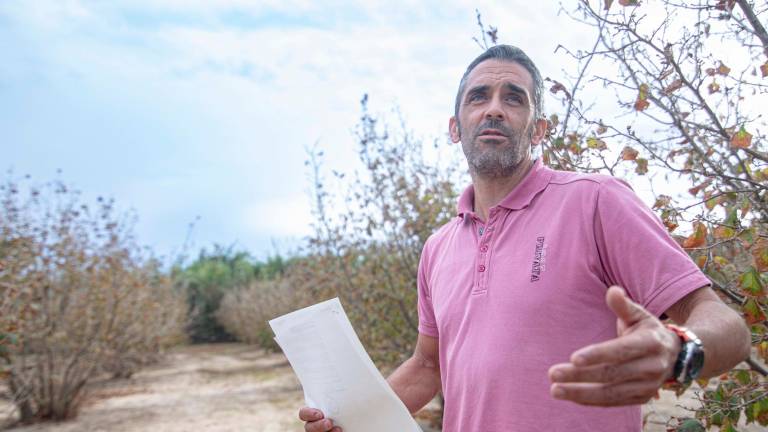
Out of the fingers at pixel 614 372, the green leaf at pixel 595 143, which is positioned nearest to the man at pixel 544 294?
the fingers at pixel 614 372

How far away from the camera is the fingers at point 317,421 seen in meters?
1.80

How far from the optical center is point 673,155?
2840mm

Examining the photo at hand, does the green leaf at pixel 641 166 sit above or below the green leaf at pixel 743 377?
above

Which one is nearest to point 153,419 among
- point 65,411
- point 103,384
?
point 65,411

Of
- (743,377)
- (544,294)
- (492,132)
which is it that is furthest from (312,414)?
(743,377)

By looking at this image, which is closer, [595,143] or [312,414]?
[312,414]

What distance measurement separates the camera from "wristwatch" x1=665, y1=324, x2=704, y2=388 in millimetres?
1079

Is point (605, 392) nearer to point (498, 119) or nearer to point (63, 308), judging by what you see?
point (498, 119)

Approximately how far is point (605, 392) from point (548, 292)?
59 cm

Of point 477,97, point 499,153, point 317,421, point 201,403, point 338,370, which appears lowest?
point 201,403

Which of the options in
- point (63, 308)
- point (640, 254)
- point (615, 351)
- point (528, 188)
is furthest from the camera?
point (63, 308)

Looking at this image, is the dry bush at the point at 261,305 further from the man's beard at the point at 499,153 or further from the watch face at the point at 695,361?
the watch face at the point at 695,361

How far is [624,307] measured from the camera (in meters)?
0.99

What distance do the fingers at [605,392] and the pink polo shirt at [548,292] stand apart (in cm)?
46
